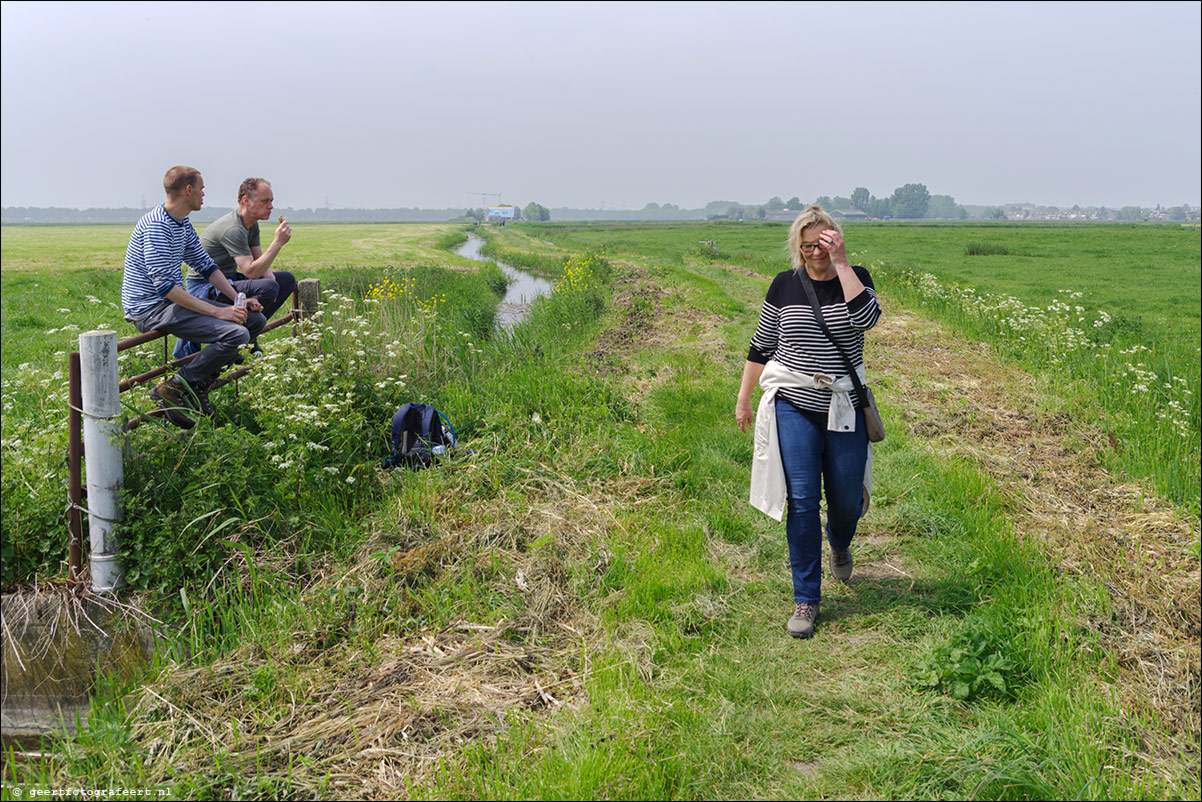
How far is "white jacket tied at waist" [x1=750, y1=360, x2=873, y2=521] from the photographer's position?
3963 millimetres

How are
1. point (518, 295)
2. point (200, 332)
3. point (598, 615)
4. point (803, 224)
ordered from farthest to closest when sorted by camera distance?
1. point (518, 295)
2. point (200, 332)
3. point (598, 615)
4. point (803, 224)

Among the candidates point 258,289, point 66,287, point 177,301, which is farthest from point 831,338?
point 66,287

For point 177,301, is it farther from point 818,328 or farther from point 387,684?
point 818,328

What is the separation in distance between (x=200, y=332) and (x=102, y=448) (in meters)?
Result: 1.76

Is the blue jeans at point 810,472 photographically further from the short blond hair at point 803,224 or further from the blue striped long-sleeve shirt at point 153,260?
the blue striped long-sleeve shirt at point 153,260

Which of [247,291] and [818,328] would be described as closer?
[818,328]

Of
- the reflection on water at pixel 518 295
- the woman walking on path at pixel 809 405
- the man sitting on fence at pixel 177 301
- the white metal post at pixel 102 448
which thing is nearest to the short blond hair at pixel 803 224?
the woman walking on path at pixel 809 405

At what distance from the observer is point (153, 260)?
18.6ft

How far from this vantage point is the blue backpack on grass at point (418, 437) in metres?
6.14

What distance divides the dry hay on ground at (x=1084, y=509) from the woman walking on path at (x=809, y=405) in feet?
4.25

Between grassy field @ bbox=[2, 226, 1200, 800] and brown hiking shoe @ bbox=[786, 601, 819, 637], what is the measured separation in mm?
63

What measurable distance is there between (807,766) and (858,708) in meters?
0.45

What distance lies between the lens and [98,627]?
4387 mm

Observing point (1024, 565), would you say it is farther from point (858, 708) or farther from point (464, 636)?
point (464, 636)
